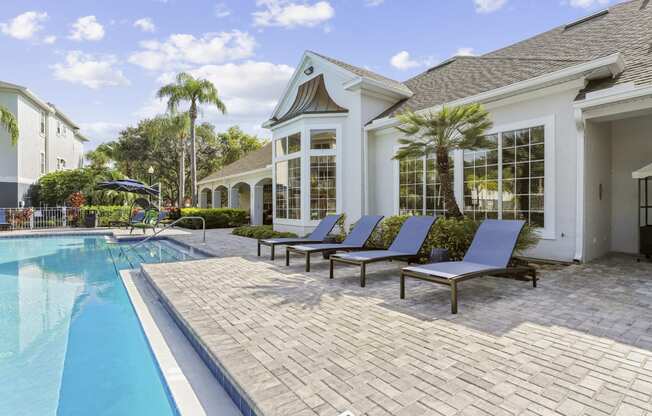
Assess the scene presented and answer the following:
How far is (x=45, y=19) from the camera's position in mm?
13609

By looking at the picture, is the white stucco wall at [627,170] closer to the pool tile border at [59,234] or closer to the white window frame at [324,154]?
the white window frame at [324,154]

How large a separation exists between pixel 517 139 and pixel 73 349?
10.2 metres

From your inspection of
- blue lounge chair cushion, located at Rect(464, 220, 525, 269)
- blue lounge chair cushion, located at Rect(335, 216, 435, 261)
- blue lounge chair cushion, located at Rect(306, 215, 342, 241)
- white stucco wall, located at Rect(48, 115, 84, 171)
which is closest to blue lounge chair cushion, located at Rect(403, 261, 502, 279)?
blue lounge chair cushion, located at Rect(464, 220, 525, 269)

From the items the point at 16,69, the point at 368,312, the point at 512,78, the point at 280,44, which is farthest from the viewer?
the point at 16,69

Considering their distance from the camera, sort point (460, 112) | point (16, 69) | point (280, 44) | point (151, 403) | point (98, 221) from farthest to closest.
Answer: point (16, 69)
point (98, 221)
point (280, 44)
point (460, 112)
point (151, 403)

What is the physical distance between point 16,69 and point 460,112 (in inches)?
1161

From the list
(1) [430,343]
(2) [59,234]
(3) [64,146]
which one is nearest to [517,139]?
(1) [430,343]

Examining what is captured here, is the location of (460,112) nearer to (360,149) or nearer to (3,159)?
(360,149)

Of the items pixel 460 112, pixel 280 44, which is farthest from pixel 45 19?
pixel 460 112

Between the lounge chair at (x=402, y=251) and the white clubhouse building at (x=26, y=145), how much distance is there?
2507 centimetres

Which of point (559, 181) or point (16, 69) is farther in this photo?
point (16, 69)

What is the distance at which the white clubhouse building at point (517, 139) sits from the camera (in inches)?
316

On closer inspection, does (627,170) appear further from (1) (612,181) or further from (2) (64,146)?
(2) (64,146)

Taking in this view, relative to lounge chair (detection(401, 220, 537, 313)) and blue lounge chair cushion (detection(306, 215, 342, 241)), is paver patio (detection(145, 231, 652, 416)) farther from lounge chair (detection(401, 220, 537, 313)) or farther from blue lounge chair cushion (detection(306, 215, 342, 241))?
blue lounge chair cushion (detection(306, 215, 342, 241))
